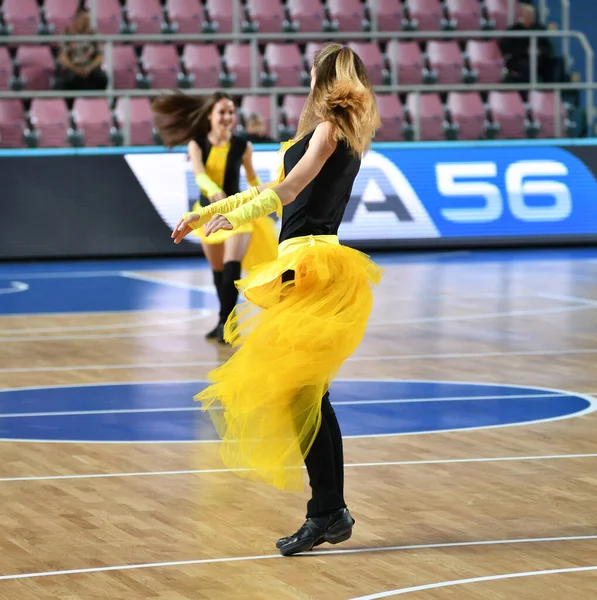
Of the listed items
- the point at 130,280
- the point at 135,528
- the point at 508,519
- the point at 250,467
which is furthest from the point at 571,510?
the point at 130,280

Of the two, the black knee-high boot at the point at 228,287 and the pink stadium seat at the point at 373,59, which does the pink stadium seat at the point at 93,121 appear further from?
the black knee-high boot at the point at 228,287

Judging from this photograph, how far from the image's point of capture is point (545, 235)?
18500 millimetres

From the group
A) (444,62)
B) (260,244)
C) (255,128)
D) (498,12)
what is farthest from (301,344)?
(498,12)

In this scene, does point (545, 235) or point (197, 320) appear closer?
point (197, 320)

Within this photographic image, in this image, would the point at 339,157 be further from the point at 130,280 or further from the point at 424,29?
the point at 424,29

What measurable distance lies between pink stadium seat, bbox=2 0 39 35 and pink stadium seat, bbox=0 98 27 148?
1.28 meters

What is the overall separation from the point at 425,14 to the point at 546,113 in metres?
2.31

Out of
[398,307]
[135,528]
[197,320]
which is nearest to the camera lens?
[135,528]

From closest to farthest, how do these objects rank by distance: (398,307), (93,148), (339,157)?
(339,157) → (398,307) → (93,148)

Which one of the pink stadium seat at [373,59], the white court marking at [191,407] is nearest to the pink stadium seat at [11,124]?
the pink stadium seat at [373,59]

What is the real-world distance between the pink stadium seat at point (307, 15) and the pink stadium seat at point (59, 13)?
3074 millimetres

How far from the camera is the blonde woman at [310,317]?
530 cm

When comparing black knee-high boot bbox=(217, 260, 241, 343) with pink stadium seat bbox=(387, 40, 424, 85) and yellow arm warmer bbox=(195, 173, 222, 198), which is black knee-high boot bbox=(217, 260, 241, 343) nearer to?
yellow arm warmer bbox=(195, 173, 222, 198)

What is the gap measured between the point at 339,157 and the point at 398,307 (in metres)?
7.70
